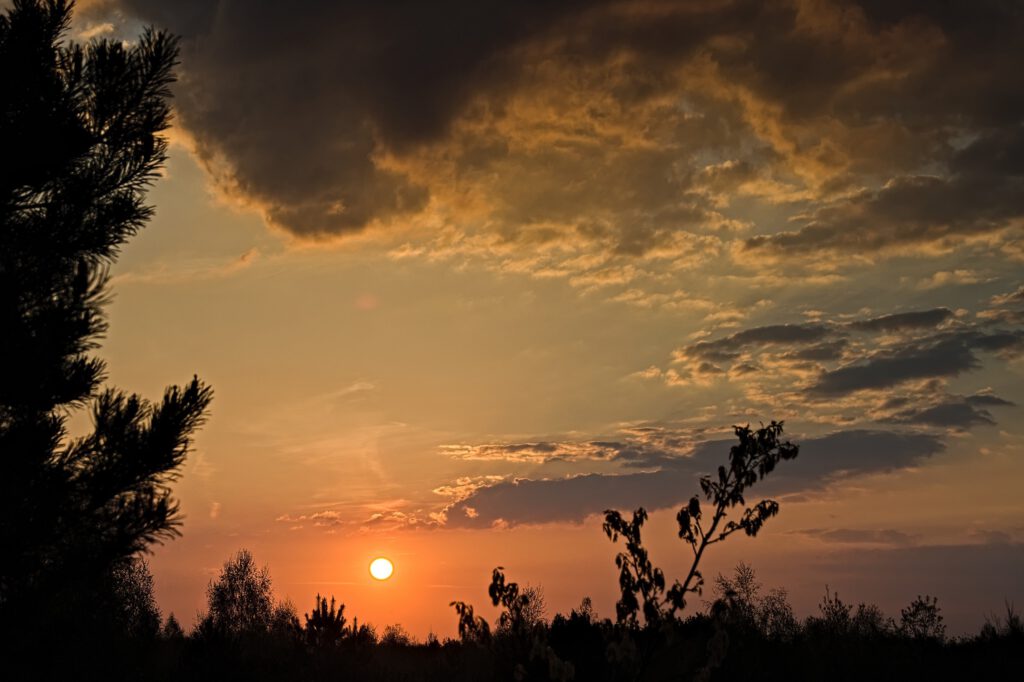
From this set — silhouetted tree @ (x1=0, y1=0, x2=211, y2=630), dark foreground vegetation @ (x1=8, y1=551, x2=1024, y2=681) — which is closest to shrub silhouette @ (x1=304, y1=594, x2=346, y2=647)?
dark foreground vegetation @ (x1=8, y1=551, x2=1024, y2=681)

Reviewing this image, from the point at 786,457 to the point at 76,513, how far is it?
10545 millimetres

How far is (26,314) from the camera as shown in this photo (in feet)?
45.9

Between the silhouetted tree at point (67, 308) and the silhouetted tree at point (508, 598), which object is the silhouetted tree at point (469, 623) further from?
the silhouetted tree at point (67, 308)

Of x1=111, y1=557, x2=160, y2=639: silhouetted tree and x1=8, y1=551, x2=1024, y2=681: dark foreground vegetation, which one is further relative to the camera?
x1=111, y1=557, x2=160, y2=639: silhouetted tree

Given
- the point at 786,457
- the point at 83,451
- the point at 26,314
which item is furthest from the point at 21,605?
the point at 786,457

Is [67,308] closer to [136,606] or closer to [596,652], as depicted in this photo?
[596,652]

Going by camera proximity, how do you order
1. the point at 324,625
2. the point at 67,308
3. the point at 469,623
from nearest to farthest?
the point at 469,623 → the point at 67,308 → the point at 324,625

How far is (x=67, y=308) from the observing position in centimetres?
1432

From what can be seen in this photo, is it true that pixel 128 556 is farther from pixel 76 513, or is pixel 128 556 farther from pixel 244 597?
pixel 244 597

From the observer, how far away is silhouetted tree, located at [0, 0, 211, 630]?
43.8 ft

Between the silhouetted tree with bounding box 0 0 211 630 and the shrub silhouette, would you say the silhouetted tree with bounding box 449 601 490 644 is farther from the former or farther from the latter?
the shrub silhouette

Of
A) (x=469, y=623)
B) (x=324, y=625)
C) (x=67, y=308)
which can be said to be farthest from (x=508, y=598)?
(x=324, y=625)

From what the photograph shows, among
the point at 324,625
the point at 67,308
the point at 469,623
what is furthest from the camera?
the point at 324,625

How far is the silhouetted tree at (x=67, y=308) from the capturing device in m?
13.3
